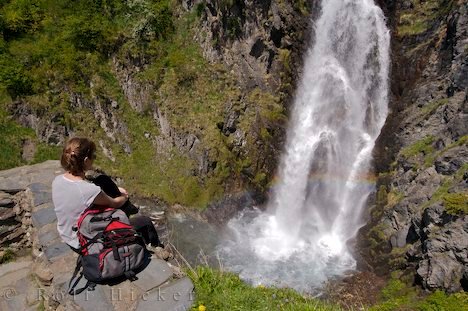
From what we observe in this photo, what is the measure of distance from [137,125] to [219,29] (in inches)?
308

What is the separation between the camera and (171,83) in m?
21.8

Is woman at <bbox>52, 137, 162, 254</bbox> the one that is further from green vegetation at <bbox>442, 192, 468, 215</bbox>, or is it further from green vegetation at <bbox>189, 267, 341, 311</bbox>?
green vegetation at <bbox>442, 192, 468, 215</bbox>

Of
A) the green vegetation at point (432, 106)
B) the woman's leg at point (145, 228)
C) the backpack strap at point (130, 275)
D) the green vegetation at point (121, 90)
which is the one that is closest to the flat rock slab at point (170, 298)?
the backpack strap at point (130, 275)

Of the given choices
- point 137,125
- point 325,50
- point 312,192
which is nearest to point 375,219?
point 312,192

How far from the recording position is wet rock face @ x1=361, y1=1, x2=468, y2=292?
1366 cm

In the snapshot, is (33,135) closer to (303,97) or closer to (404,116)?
(303,97)

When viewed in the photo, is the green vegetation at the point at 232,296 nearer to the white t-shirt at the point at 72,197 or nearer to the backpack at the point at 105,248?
the backpack at the point at 105,248

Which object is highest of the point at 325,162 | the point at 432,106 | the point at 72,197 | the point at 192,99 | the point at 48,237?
the point at 432,106

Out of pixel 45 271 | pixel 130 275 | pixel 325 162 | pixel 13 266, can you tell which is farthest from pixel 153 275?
pixel 325 162

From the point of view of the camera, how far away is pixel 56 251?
18.9 feet

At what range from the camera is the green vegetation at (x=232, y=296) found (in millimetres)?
5039
